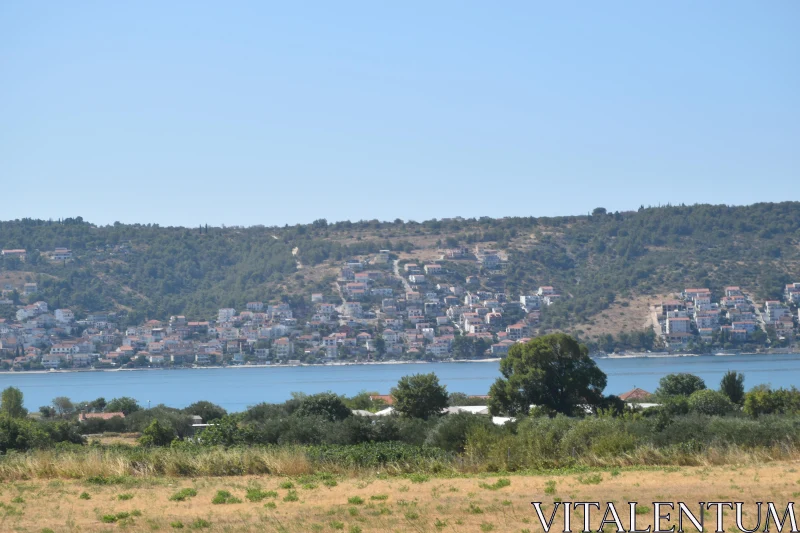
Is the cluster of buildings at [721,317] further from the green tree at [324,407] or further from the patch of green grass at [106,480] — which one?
the patch of green grass at [106,480]

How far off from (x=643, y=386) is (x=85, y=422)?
4310 cm

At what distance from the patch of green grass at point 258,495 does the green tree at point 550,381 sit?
18.1 metres

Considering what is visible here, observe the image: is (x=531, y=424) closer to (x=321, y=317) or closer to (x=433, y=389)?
(x=433, y=389)

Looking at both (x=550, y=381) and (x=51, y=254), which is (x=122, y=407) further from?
(x=51, y=254)

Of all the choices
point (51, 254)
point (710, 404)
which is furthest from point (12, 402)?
point (51, 254)

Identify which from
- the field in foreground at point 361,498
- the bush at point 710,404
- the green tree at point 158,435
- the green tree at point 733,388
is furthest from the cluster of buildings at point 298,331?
the field in foreground at point 361,498

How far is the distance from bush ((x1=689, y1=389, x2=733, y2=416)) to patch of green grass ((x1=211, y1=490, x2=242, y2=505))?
1928 cm

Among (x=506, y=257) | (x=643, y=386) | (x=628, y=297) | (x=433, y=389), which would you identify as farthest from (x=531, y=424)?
(x=506, y=257)

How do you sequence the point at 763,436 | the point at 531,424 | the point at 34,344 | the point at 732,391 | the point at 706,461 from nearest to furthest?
the point at 706,461, the point at 763,436, the point at 531,424, the point at 732,391, the point at 34,344

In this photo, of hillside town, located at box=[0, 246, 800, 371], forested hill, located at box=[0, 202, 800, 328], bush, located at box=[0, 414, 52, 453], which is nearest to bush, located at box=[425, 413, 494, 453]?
bush, located at box=[0, 414, 52, 453]

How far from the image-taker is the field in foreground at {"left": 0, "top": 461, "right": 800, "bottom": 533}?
1136cm

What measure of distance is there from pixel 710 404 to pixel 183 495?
2027 cm

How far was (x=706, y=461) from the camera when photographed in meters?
15.3

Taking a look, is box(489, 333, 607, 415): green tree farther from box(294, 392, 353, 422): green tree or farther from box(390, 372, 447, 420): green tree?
box(294, 392, 353, 422): green tree
